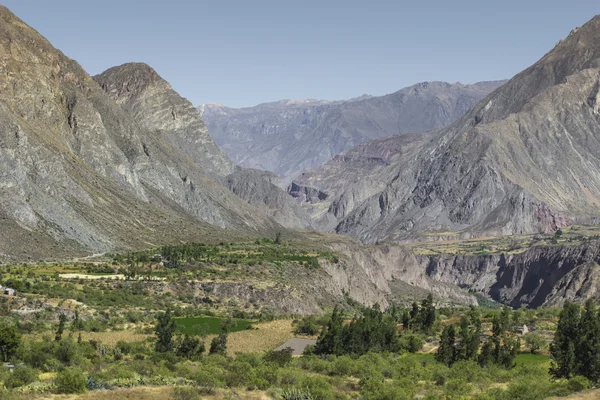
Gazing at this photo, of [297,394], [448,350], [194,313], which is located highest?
[297,394]

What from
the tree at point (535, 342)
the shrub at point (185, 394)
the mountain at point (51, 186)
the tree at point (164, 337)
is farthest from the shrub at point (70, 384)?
the mountain at point (51, 186)

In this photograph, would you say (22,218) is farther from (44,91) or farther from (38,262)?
(44,91)

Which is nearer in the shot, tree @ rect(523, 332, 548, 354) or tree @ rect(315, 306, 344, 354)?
tree @ rect(315, 306, 344, 354)

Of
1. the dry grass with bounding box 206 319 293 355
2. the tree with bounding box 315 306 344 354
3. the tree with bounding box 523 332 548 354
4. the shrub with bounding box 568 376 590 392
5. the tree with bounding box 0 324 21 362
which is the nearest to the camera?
the shrub with bounding box 568 376 590 392

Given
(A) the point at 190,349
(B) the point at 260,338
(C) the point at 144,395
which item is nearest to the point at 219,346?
(A) the point at 190,349

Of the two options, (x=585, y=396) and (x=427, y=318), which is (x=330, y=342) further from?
(x=585, y=396)

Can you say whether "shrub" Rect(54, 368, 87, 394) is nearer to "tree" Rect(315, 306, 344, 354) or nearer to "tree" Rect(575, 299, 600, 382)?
"tree" Rect(315, 306, 344, 354)

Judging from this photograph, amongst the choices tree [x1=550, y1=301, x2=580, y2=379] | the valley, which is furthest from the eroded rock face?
tree [x1=550, y1=301, x2=580, y2=379]
